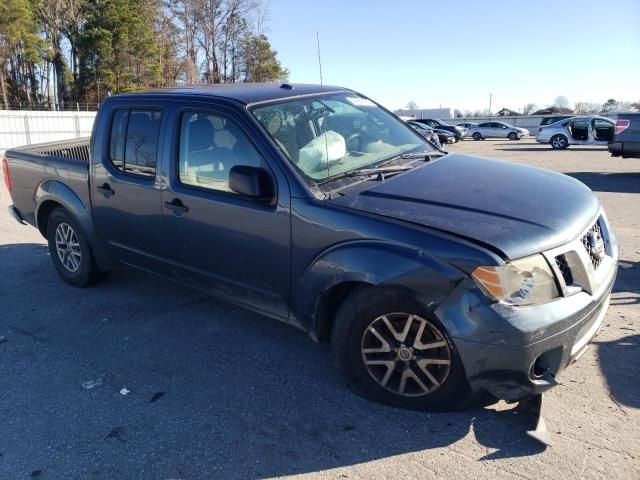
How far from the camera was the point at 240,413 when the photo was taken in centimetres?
312

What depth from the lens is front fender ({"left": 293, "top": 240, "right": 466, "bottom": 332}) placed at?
2.69 m

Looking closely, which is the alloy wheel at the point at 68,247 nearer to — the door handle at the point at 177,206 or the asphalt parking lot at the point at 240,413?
the asphalt parking lot at the point at 240,413

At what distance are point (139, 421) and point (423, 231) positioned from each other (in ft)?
6.42

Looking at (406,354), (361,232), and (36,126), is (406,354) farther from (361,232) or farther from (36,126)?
(36,126)

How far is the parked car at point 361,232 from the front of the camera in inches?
105

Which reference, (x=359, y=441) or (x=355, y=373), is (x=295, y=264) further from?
(x=359, y=441)

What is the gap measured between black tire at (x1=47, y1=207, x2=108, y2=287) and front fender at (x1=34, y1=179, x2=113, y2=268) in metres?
0.11

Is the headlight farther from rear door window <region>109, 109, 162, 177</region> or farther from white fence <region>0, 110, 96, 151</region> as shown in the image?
white fence <region>0, 110, 96, 151</region>

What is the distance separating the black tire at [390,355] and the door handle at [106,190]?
241 cm

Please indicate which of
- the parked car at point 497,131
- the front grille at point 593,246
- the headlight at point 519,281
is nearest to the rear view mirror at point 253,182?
the headlight at point 519,281

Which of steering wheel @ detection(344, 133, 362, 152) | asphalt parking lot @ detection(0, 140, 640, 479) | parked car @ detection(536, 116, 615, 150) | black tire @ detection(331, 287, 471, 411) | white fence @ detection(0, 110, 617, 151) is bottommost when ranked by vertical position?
asphalt parking lot @ detection(0, 140, 640, 479)

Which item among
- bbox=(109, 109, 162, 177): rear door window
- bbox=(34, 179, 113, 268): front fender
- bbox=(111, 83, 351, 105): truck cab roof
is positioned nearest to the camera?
bbox=(111, 83, 351, 105): truck cab roof

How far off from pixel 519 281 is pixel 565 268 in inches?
14.3

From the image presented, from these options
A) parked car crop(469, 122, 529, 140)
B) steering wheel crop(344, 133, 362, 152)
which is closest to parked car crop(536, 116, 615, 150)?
parked car crop(469, 122, 529, 140)
